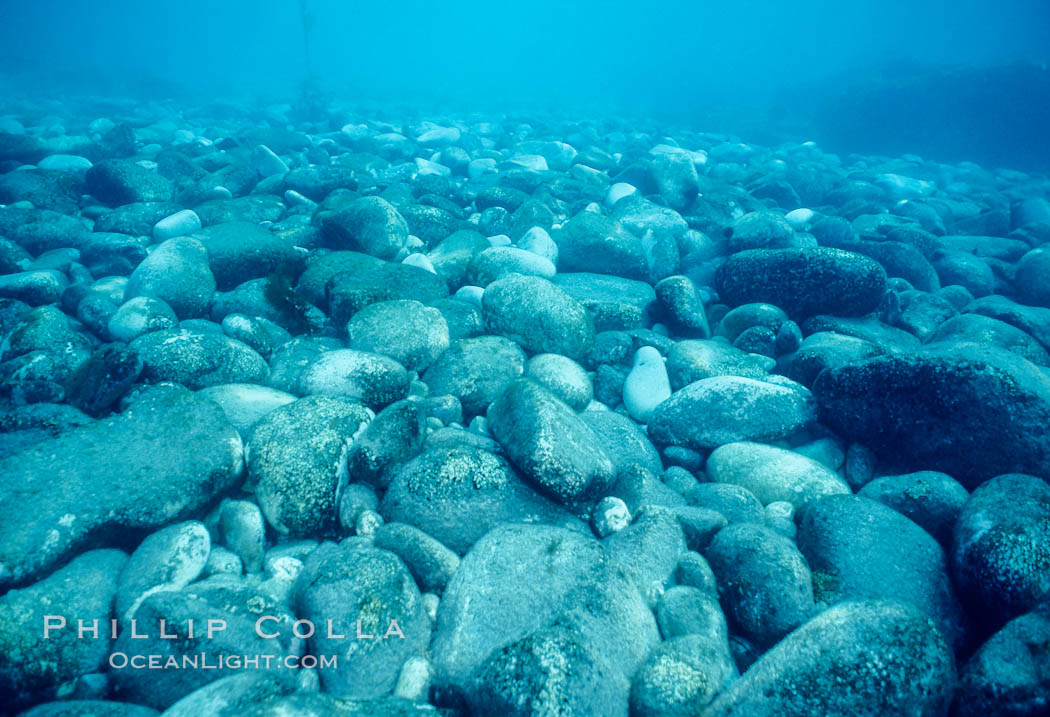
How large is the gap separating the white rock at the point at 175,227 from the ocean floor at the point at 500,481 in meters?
0.03

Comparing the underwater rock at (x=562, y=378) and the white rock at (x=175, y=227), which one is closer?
the underwater rock at (x=562, y=378)

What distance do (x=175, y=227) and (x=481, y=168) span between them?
7.41 m

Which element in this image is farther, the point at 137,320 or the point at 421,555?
the point at 137,320

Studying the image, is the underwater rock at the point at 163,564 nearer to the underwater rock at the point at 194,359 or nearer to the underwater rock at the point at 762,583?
the underwater rock at the point at 194,359

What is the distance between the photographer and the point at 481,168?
12086 mm

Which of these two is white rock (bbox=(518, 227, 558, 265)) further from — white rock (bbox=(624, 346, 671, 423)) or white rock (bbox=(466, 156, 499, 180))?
white rock (bbox=(466, 156, 499, 180))

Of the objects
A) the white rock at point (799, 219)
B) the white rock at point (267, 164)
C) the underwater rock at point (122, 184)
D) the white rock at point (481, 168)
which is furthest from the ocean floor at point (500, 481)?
the white rock at point (481, 168)

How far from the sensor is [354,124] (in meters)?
18.2

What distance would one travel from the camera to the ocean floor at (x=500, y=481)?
200 centimetres

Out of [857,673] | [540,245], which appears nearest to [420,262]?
[540,245]

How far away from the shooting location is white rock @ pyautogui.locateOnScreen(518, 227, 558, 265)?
6.50 meters

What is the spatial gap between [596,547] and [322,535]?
1.56m

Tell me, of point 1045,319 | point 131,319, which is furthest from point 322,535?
point 1045,319

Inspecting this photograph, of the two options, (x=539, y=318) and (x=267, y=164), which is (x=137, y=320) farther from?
(x=267, y=164)
